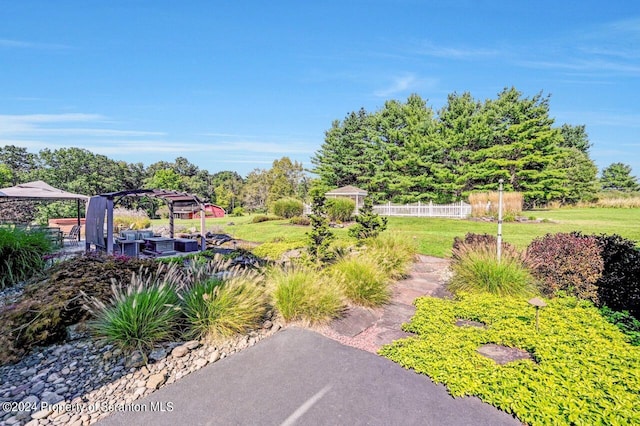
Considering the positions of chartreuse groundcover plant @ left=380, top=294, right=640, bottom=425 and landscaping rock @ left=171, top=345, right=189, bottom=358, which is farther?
landscaping rock @ left=171, top=345, right=189, bottom=358

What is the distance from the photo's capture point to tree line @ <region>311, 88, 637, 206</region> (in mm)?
24172

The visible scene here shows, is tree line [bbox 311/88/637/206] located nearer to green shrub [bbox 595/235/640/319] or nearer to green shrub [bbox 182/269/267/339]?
green shrub [bbox 595/235/640/319]

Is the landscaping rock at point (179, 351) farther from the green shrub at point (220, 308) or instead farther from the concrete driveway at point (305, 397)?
the concrete driveway at point (305, 397)

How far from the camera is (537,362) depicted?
10.1 feet

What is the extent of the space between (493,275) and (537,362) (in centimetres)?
238

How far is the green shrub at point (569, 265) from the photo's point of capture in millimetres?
5039

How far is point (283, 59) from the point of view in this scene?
13.7m

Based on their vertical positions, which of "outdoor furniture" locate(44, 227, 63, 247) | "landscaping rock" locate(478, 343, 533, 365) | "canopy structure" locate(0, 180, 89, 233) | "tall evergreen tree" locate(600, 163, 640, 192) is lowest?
"landscaping rock" locate(478, 343, 533, 365)

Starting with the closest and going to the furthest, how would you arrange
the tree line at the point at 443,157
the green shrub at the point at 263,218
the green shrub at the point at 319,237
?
the green shrub at the point at 319,237 → the green shrub at the point at 263,218 → the tree line at the point at 443,157

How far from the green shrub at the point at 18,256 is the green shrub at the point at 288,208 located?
14.8 metres

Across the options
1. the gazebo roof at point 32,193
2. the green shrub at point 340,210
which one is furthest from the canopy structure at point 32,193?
the green shrub at point 340,210

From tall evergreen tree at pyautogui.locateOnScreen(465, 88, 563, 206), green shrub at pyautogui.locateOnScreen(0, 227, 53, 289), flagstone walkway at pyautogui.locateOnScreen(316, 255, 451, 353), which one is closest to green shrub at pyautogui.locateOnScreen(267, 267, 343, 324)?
flagstone walkway at pyautogui.locateOnScreen(316, 255, 451, 353)

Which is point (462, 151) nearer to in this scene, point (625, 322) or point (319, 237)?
point (319, 237)

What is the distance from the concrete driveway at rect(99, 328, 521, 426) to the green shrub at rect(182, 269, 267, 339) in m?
0.47
